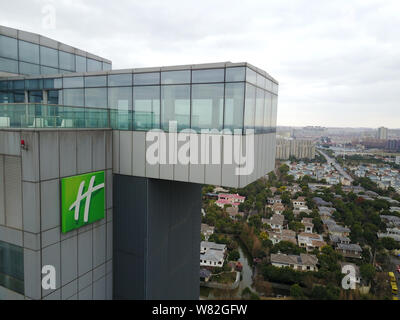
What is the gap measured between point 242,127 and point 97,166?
18.5ft

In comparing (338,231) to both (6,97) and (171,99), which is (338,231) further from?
(6,97)

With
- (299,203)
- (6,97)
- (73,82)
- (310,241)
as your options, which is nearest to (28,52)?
(6,97)

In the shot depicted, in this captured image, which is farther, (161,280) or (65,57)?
(65,57)

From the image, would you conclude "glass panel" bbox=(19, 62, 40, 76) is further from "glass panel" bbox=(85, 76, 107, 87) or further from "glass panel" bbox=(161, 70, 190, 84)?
"glass panel" bbox=(161, 70, 190, 84)

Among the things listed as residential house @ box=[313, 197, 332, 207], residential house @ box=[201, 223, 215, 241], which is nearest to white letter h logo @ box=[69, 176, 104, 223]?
residential house @ box=[201, 223, 215, 241]

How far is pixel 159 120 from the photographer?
11.6m

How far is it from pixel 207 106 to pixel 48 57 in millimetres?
14847

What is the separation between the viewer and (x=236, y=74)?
403 inches

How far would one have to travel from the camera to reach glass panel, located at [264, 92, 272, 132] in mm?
13185

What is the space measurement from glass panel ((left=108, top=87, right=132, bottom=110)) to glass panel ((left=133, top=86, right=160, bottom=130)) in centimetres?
37

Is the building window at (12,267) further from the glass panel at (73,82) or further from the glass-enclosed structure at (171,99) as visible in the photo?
the glass panel at (73,82)

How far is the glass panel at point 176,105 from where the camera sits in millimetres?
11144
